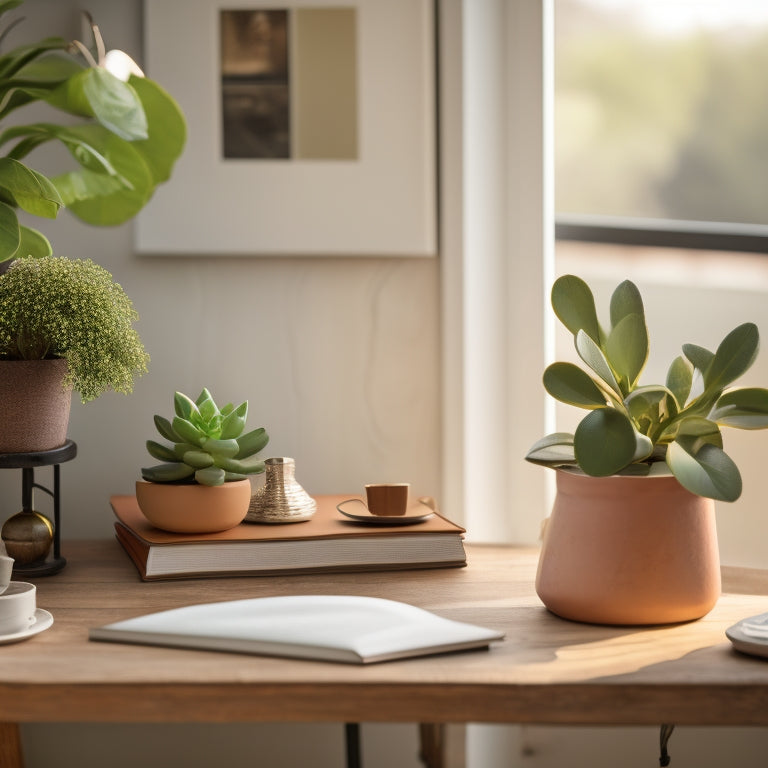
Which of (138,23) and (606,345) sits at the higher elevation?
(138,23)

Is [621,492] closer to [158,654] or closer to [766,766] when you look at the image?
[158,654]

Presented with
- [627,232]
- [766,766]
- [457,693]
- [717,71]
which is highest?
[717,71]

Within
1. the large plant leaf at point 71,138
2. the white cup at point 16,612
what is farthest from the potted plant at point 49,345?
the white cup at point 16,612

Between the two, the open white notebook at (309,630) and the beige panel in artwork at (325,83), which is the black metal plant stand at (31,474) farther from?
the beige panel in artwork at (325,83)

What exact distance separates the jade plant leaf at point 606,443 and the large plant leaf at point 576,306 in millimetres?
100

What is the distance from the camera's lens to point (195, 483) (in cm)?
94

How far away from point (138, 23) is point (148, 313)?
0.37 m

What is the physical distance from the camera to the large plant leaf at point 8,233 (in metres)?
0.87

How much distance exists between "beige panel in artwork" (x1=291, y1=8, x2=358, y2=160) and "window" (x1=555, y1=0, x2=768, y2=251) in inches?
11.2

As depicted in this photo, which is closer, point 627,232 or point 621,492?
point 621,492

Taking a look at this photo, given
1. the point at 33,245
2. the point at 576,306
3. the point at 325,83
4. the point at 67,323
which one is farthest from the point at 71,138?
the point at 576,306

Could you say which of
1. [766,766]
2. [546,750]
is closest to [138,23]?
[546,750]

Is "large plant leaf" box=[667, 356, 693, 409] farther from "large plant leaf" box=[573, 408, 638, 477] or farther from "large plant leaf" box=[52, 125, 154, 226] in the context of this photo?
"large plant leaf" box=[52, 125, 154, 226]

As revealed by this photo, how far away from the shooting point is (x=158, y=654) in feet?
2.31
